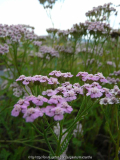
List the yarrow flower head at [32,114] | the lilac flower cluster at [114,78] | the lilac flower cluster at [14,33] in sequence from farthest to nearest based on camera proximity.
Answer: the lilac flower cluster at [14,33]
the lilac flower cluster at [114,78]
the yarrow flower head at [32,114]

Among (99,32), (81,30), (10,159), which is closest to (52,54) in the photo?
(81,30)

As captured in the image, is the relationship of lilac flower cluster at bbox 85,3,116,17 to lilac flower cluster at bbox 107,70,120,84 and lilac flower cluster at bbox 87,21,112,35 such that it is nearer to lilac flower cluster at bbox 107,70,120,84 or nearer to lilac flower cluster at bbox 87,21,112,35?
lilac flower cluster at bbox 87,21,112,35

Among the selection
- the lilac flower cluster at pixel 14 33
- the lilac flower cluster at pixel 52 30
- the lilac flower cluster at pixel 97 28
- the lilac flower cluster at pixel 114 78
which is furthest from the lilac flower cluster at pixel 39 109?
the lilac flower cluster at pixel 52 30

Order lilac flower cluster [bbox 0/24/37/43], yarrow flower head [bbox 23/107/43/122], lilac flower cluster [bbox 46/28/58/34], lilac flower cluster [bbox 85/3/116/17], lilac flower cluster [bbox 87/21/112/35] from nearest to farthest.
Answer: yarrow flower head [bbox 23/107/43/122]
lilac flower cluster [bbox 0/24/37/43]
lilac flower cluster [bbox 87/21/112/35]
lilac flower cluster [bbox 85/3/116/17]
lilac flower cluster [bbox 46/28/58/34]

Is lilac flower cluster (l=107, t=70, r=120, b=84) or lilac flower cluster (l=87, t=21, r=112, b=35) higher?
lilac flower cluster (l=87, t=21, r=112, b=35)

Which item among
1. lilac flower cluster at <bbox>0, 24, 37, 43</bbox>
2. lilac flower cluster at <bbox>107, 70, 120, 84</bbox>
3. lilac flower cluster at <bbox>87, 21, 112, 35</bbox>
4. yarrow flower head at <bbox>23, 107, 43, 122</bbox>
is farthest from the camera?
lilac flower cluster at <bbox>87, 21, 112, 35</bbox>

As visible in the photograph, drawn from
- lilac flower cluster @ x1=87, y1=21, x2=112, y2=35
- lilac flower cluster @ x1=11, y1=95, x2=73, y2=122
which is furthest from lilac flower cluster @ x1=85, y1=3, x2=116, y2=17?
lilac flower cluster @ x1=11, y1=95, x2=73, y2=122

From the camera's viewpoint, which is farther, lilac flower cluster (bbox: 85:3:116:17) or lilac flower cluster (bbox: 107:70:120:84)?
lilac flower cluster (bbox: 85:3:116:17)

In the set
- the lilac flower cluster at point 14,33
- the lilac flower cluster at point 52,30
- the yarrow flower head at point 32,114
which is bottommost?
the yarrow flower head at point 32,114

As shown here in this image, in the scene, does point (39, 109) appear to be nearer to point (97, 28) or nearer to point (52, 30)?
point (97, 28)

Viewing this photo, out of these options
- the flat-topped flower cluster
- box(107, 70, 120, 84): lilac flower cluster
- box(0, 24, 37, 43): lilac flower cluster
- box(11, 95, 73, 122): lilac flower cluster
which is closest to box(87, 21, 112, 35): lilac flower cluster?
box(107, 70, 120, 84): lilac flower cluster

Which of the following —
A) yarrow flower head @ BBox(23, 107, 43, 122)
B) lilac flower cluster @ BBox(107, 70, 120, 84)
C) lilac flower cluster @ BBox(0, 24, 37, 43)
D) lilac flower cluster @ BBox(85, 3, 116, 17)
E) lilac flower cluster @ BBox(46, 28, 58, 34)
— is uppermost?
lilac flower cluster @ BBox(85, 3, 116, 17)

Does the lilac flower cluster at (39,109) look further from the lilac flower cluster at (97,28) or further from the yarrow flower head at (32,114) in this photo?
the lilac flower cluster at (97,28)
